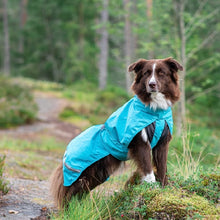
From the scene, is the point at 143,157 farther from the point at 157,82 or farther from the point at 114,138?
the point at 157,82

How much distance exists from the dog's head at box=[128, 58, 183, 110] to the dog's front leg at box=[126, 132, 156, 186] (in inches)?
17.4

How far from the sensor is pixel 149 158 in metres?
3.69

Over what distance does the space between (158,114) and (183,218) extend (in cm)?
122

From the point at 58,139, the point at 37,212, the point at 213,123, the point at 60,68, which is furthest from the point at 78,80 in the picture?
the point at 37,212

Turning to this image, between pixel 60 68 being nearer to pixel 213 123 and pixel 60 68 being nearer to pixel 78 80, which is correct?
pixel 78 80

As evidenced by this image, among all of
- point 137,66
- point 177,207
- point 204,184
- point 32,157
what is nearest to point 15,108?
point 32,157

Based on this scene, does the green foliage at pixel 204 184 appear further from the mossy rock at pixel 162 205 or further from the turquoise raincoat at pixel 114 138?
the turquoise raincoat at pixel 114 138

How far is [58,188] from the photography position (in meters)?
4.02

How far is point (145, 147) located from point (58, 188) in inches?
48.8

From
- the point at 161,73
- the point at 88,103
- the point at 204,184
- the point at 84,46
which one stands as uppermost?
the point at 84,46

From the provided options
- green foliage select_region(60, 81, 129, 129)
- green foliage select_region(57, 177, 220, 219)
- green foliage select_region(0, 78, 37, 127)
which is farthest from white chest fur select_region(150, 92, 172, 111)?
green foliage select_region(0, 78, 37, 127)

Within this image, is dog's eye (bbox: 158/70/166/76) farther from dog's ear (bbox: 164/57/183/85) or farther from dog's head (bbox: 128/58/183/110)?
dog's ear (bbox: 164/57/183/85)

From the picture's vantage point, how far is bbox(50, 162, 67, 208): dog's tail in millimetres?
3984

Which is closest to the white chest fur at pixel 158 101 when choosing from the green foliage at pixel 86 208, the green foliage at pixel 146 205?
the green foliage at pixel 146 205
